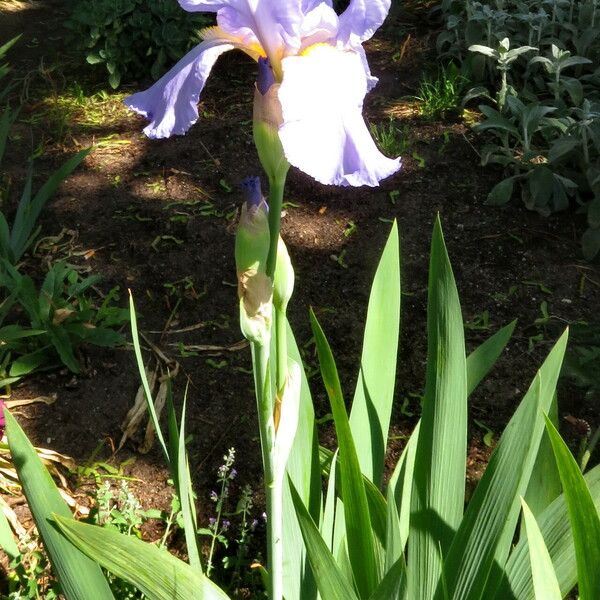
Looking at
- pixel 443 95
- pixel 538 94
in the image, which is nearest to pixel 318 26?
pixel 443 95

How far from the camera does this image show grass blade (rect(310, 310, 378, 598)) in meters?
→ 1.02

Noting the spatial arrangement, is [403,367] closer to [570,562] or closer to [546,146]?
[570,562]

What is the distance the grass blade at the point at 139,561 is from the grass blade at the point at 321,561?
154 mm

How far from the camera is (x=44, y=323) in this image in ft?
6.40

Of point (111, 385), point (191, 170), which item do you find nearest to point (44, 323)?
point (111, 385)

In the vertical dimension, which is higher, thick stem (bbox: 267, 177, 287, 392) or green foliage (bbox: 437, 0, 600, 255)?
thick stem (bbox: 267, 177, 287, 392)

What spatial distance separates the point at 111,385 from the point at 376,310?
98 cm

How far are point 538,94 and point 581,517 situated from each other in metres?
2.27

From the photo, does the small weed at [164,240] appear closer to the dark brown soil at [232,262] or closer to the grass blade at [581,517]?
the dark brown soil at [232,262]

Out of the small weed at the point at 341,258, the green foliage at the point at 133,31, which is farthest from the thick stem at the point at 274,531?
the green foliage at the point at 133,31

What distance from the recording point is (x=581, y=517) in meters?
0.90

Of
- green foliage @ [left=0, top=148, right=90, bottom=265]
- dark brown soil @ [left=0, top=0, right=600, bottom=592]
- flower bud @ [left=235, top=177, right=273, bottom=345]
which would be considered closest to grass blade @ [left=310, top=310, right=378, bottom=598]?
flower bud @ [left=235, top=177, right=273, bottom=345]

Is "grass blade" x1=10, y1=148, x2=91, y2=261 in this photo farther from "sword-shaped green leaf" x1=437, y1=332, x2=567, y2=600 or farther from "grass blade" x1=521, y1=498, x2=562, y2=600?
"grass blade" x1=521, y1=498, x2=562, y2=600

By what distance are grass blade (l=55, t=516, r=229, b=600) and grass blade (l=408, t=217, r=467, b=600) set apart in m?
0.34
